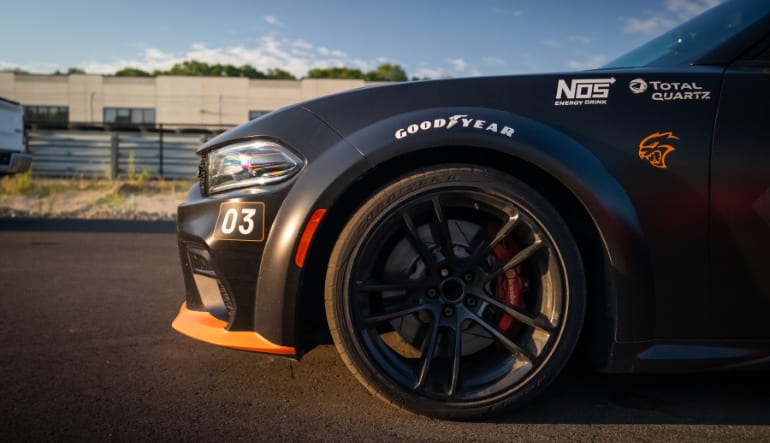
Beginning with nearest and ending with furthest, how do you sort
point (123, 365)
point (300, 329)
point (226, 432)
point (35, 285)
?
point (226, 432) → point (300, 329) → point (123, 365) → point (35, 285)

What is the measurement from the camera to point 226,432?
1585mm

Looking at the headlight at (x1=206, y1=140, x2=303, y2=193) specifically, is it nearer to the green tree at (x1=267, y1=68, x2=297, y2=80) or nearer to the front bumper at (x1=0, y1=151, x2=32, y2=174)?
the front bumper at (x1=0, y1=151, x2=32, y2=174)

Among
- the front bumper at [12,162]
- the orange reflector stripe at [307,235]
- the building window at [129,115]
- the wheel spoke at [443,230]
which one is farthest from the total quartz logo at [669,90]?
the building window at [129,115]

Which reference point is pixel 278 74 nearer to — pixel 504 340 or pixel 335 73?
pixel 335 73

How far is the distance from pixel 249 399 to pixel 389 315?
2.09ft

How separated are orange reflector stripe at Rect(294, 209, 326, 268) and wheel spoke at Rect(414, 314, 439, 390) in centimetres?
49

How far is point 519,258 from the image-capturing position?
167cm

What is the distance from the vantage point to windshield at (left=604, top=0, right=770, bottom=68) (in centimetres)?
182

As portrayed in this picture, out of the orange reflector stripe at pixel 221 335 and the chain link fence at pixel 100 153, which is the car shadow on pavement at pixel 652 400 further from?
the chain link fence at pixel 100 153

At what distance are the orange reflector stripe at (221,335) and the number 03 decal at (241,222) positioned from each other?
13.1 inches

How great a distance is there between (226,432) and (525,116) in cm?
143

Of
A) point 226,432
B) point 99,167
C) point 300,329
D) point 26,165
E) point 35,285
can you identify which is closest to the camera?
point 226,432

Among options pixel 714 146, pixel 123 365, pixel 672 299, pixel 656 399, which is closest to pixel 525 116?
pixel 714 146

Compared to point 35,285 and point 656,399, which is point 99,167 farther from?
point 656,399
